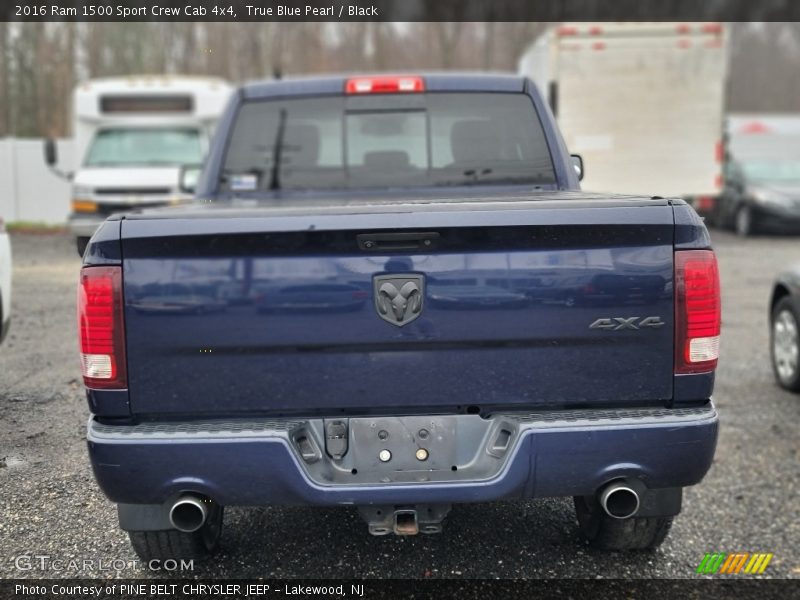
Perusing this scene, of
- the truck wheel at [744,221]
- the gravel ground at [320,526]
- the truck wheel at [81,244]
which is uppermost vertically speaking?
→ the truck wheel at [81,244]

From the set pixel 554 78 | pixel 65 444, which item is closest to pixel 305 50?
pixel 554 78

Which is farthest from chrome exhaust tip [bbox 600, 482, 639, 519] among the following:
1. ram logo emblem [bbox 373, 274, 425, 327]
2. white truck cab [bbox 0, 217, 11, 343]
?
white truck cab [bbox 0, 217, 11, 343]

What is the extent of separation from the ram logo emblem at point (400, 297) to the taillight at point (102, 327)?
33.1 inches

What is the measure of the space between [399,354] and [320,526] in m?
1.48

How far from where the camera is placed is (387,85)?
458 cm

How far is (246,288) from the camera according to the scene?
2.69 metres

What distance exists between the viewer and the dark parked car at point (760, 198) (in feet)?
56.1

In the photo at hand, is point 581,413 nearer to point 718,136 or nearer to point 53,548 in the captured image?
point 53,548

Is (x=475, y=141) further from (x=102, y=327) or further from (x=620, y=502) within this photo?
(x=102, y=327)

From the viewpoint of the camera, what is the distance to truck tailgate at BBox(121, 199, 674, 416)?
2.69 m

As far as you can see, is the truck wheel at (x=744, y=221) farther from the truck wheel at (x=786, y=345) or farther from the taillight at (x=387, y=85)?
the taillight at (x=387, y=85)

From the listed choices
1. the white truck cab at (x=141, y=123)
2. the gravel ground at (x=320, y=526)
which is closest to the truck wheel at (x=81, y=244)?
the gravel ground at (x=320, y=526)

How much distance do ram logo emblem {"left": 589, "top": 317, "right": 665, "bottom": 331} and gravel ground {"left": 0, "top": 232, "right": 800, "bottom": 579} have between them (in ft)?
4.07

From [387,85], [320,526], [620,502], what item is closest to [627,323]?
[620,502]
